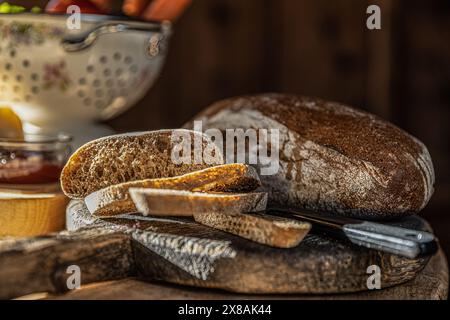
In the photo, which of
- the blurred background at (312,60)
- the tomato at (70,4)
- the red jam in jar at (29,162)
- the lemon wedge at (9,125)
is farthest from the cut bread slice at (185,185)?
the blurred background at (312,60)

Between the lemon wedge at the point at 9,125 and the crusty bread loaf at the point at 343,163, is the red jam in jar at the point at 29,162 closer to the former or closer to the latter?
the lemon wedge at the point at 9,125

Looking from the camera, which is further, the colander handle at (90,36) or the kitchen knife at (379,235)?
the colander handle at (90,36)

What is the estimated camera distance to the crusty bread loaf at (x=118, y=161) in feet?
3.57

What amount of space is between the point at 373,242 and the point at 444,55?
2.83 metres

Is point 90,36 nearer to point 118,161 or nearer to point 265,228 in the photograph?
point 118,161

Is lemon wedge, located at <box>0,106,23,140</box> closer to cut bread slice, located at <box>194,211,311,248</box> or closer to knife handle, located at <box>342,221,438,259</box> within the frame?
cut bread slice, located at <box>194,211,311,248</box>

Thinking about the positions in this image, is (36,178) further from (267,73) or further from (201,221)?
(267,73)

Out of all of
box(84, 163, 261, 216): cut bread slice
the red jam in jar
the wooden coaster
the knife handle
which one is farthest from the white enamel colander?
the knife handle

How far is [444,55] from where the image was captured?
345 cm

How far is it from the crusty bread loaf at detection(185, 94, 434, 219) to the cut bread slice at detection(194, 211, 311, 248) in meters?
0.23

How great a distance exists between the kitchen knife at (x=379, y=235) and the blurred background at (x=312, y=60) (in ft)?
8.14

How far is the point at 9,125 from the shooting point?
57.6 inches

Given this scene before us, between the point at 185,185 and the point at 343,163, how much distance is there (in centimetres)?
30

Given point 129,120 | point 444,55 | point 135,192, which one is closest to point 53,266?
point 135,192
